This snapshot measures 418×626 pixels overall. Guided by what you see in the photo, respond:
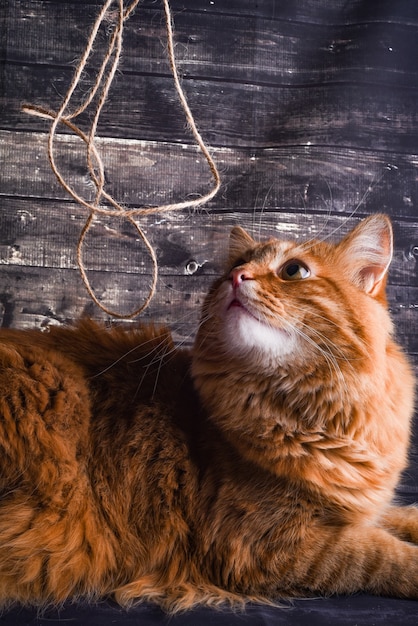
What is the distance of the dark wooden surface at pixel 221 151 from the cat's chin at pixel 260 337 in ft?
3.09

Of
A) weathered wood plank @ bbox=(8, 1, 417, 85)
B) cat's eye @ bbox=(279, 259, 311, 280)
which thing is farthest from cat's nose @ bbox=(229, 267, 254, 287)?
Answer: weathered wood plank @ bbox=(8, 1, 417, 85)

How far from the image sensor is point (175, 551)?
1769 mm

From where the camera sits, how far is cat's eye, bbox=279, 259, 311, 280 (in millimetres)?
1845

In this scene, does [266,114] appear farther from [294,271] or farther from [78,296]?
[294,271]

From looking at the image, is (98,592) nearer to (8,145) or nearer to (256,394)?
(256,394)

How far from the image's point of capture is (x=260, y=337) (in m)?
1.72

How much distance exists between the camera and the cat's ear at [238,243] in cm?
213

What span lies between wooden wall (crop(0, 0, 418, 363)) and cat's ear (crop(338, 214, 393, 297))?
2.76ft

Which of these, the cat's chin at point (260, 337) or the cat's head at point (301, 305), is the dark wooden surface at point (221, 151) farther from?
the cat's chin at point (260, 337)

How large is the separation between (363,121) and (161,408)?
1.49 m

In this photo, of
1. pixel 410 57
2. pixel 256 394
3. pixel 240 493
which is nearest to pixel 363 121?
pixel 410 57

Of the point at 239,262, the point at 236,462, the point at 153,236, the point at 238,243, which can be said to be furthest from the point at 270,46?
the point at 236,462

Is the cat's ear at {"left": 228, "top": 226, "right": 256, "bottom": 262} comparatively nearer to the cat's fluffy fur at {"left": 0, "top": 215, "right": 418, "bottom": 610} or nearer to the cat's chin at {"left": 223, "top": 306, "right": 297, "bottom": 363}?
the cat's fluffy fur at {"left": 0, "top": 215, "right": 418, "bottom": 610}

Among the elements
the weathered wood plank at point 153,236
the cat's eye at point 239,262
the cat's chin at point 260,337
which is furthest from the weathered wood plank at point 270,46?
the cat's chin at point 260,337
